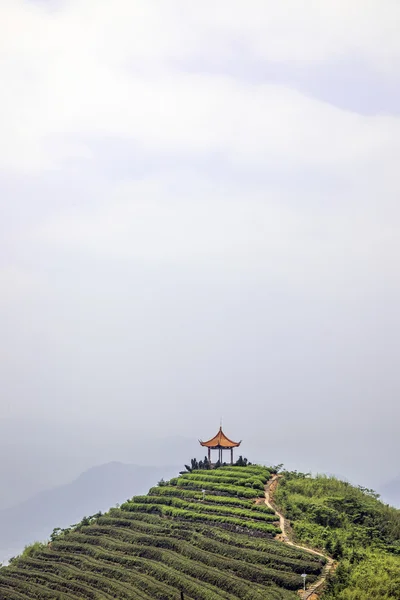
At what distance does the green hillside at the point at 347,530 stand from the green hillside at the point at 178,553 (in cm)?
148

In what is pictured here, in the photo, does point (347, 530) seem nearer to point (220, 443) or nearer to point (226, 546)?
point (226, 546)

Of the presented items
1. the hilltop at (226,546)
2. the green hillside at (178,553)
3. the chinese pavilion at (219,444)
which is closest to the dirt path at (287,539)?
the hilltop at (226,546)

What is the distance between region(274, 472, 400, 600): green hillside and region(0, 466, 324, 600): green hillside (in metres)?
1.48

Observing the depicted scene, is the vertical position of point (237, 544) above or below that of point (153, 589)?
above

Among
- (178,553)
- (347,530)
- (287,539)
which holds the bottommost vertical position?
(178,553)

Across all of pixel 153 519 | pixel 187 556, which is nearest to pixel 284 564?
pixel 187 556

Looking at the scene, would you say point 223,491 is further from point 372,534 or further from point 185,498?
point 372,534

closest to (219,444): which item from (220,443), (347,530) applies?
(220,443)

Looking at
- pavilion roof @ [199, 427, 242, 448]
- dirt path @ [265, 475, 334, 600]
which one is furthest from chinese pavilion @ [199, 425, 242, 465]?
dirt path @ [265, 475, 334, 600]

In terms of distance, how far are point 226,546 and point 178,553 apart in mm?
2980

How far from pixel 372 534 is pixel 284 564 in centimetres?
817

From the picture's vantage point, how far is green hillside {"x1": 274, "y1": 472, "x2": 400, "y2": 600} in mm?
28391

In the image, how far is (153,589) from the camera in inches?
1267

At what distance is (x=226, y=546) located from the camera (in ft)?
112
